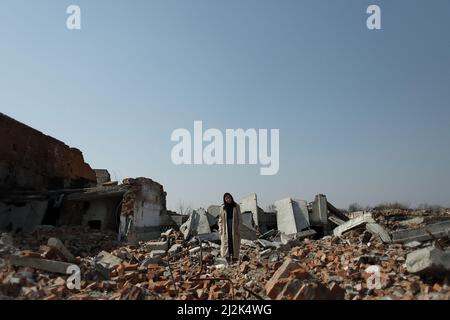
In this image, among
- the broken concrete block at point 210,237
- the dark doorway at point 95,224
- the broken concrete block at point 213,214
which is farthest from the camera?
the dark doorway at point 95,224

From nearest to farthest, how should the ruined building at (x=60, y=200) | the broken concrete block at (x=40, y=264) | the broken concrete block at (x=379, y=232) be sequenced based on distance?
the broken concrete block at (x=40, y=264) < the broken concrete block at (x=379, y=232) < the ruined building at (x=60, y=200)

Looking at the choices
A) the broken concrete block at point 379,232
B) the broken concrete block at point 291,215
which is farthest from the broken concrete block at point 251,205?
the broken concrete block at point 379,232

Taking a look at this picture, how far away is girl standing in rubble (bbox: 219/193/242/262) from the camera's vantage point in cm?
855

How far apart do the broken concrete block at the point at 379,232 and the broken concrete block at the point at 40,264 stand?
7187 mm

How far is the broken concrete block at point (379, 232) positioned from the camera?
919cm

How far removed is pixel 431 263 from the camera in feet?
17.3

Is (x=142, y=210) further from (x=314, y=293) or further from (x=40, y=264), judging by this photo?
(x=314, y=293)

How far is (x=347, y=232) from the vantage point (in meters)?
11.4

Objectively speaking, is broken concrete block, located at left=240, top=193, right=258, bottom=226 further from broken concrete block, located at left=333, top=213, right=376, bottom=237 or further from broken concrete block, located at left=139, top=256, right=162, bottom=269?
broken concrete block, located at left=139, top=256, right=162, bottom=269

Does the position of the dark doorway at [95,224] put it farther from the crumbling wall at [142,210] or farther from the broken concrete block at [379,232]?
the broken concrete block at [379,232]

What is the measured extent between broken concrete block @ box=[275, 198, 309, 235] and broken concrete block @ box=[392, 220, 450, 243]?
5.06 m

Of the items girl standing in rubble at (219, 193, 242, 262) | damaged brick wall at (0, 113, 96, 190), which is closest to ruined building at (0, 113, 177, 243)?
damaged brick wall at (0, 113, 96, 190)
